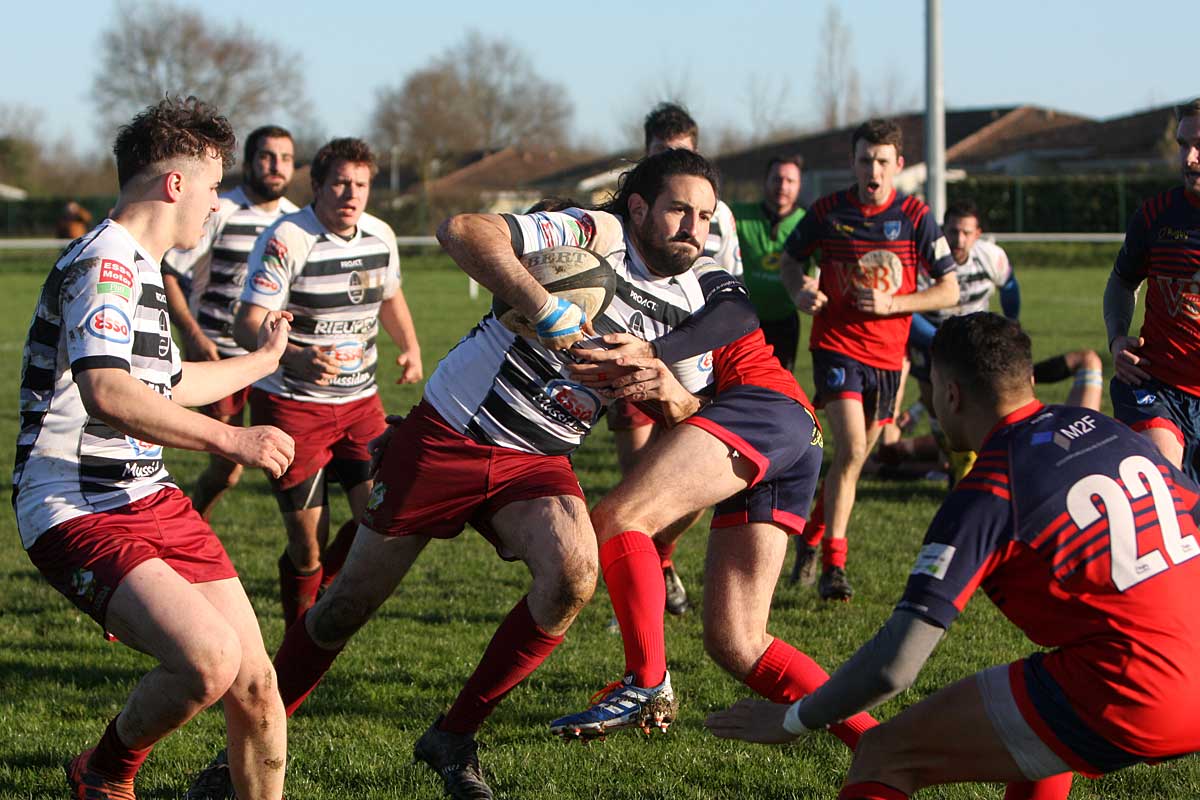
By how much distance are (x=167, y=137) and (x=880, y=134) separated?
15.6ft

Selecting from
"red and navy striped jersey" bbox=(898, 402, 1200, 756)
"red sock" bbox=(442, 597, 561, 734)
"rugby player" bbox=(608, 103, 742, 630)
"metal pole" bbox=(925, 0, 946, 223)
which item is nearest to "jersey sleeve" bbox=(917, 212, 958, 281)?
"rugby player" bbox=(608, 103, 742, 630)

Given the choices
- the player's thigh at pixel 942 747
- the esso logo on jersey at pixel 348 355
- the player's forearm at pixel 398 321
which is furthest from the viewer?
the player's forearm at pixel 398 321

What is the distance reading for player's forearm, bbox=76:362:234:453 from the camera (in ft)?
11.3

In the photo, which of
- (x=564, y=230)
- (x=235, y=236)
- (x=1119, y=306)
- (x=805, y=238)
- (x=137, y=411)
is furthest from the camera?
(x=805, y=238)

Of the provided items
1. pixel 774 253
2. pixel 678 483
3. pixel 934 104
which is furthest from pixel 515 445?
pixel 934 104

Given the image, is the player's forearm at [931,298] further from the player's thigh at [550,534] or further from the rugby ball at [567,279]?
the player's thigh at [550,534]

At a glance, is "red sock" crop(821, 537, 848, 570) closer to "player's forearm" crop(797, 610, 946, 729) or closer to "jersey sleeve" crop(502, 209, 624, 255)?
"jersey sleeve" crop(502, 209, 624, 255)

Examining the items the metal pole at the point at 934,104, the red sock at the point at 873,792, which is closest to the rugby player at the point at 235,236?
the red sock at the point at 873,792

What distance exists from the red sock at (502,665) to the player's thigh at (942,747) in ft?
4.71

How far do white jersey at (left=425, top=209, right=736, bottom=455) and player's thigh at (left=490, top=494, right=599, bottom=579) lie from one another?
0.84 ft

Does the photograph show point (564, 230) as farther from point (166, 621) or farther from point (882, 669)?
point (882, 669)

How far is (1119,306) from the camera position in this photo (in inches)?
236

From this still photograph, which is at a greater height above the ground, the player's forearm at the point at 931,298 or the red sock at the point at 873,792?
the player's forearm at the point at 931,298

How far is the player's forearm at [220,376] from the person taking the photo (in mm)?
4070
